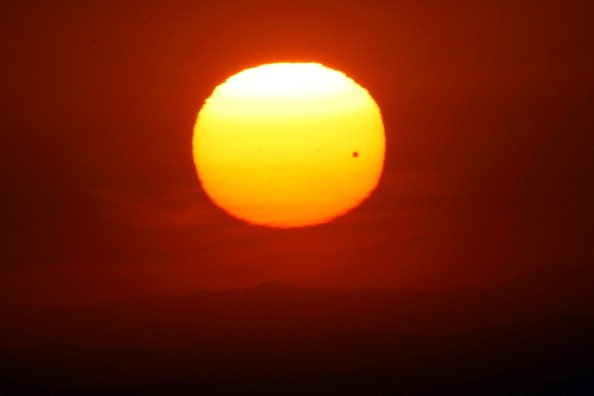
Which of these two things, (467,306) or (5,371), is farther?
(467,306)

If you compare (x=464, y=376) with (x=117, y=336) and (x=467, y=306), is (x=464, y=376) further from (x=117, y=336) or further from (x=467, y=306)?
(x=117, y=336)

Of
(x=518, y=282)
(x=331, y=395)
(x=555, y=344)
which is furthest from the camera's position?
(x=518, y=282)

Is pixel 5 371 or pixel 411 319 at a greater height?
pixel 411 319

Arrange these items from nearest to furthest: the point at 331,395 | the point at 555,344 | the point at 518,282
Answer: the point at 331,395 → the point at 555,344 → the point at 518,282

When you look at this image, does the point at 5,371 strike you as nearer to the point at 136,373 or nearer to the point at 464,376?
the point at 136,373

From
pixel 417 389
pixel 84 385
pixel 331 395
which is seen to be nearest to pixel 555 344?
pixel 417 389

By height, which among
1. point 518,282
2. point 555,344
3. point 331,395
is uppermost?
point 518,282

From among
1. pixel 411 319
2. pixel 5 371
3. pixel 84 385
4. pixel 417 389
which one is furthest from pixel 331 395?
pixel 5 371
